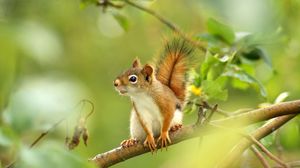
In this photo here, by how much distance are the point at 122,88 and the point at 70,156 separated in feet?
3.95

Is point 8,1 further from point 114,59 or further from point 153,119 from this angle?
point 114,59

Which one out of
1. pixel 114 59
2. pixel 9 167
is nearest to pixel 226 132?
pixel 9 167

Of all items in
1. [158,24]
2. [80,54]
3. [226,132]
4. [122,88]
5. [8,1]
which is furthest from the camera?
[80,54]

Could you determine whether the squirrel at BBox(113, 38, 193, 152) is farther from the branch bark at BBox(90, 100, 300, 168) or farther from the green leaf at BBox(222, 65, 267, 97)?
the branch bark at BBox(90, 100, 300, 168)

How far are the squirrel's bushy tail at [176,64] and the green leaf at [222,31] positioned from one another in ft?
0.34

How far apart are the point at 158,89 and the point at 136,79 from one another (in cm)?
7

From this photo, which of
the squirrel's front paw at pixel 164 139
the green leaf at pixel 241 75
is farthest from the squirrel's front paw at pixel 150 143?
the green leaf at pixel 241 75

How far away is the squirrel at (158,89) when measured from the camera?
173 centimetres

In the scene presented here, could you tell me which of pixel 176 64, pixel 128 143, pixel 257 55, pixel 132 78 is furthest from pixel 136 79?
pixel 257 55

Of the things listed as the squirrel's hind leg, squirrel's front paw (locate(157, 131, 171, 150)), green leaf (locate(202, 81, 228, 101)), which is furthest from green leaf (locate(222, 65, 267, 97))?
squirrel's front paw (locate(157, 131, 171, 150))

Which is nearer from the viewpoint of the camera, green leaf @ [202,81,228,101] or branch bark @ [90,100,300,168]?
branch bark @ [90,100,300,168]

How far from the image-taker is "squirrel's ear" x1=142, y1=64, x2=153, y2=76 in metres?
1.80

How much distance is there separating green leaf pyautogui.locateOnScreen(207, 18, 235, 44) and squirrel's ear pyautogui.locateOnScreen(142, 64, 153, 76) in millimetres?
229

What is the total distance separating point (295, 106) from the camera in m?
1.36
